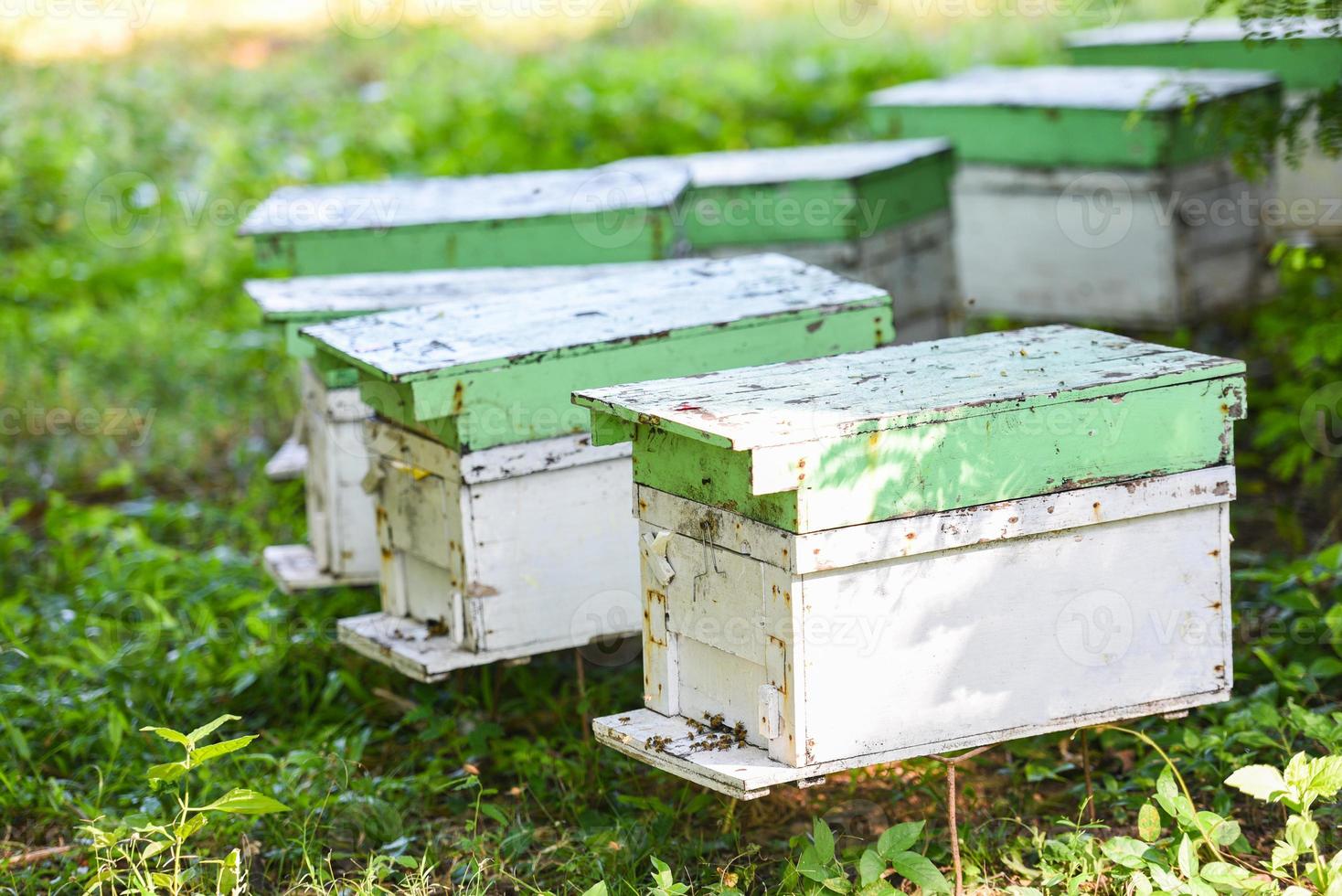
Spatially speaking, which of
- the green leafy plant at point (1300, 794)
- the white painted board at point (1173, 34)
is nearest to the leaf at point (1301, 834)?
the green leafy plant at point (1300, 794)

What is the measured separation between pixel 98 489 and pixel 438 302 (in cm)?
308

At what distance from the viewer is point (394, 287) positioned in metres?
4.40

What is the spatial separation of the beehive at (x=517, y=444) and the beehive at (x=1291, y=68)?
2460mm

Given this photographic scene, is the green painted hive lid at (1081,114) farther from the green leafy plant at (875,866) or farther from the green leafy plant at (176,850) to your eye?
the green leafy plant at (176,850)

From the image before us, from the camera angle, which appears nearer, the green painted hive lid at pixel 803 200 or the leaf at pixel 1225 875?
the leaf at pixel 1225 875

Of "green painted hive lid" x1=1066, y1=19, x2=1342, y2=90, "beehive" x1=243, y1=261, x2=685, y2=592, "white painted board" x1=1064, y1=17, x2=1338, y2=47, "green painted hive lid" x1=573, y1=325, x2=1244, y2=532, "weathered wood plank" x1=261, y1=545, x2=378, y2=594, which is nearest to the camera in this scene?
"green painted hive lid" x1=573, y1=325, x2=1244, y2=532

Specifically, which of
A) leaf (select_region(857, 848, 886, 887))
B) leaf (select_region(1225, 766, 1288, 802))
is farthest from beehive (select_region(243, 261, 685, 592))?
leaf (select_region(1225, 766, 1288, 802))

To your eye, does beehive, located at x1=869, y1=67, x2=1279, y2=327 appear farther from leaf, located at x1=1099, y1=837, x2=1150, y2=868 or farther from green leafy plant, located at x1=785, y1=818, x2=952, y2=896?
green leafy plant, located at x1=785, y1=818, x2=952, y2=896

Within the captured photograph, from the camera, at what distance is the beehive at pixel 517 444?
3469mm

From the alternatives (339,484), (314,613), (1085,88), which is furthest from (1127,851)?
(1085,88)

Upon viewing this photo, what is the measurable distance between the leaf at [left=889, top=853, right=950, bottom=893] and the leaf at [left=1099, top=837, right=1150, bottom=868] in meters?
0.39

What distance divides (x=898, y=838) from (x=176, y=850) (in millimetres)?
1615

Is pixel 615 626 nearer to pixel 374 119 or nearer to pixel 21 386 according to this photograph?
pixel 21 386

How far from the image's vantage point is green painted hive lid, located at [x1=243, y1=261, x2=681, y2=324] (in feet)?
13.7
